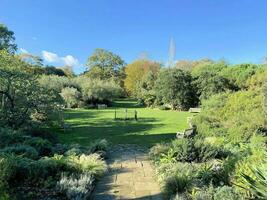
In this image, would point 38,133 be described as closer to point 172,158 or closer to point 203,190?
point 172,158

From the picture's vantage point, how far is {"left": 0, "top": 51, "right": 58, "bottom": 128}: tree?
12125 millimetres

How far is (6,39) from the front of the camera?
123 ft

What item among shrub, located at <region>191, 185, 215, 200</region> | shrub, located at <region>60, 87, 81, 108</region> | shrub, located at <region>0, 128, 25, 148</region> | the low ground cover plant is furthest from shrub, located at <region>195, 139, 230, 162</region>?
shrub, located at <region>60, 87, 81, 108</region>

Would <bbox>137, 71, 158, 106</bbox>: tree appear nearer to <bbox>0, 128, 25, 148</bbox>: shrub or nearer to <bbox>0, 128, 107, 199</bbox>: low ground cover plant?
<bbox>0, 128, 25, 148</bbox>: shrub

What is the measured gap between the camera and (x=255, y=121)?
1090 centimetres

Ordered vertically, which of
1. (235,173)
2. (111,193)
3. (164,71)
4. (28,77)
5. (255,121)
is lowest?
(111,193)

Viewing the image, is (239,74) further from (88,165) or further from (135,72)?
(88,165)

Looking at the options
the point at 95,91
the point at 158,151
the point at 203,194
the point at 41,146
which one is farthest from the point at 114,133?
the point at 95,91

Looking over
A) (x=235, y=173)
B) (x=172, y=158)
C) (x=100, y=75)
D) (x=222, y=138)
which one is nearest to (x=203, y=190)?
(x=235, y=173)

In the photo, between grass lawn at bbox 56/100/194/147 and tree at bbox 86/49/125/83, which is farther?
tree at bbox 86/49/125/83

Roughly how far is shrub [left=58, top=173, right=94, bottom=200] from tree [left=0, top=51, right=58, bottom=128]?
22.3 feet

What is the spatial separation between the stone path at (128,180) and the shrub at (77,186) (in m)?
0.24

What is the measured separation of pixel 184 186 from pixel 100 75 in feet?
157

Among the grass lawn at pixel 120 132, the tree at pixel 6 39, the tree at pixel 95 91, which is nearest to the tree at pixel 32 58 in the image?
the tree at pixel 6 39
